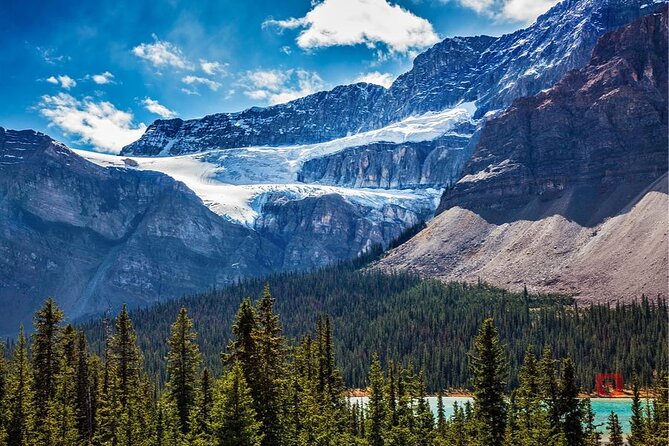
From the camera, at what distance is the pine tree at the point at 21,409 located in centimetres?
5538

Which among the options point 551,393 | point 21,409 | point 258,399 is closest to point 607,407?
point 551,393

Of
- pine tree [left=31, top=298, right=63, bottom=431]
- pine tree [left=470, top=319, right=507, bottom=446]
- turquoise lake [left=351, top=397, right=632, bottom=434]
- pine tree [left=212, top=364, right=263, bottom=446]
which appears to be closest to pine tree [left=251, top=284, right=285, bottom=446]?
pine tree [left=212, top=364, right=263, bottom=446]

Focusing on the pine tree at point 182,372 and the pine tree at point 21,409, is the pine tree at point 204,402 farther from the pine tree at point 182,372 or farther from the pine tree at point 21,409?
the pine tree at point 21,409

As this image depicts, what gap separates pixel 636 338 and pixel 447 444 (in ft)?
330

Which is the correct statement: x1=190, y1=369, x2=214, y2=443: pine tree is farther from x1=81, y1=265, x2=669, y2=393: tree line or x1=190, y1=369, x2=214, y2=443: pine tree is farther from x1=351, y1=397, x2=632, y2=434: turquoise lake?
x1=81, y1=265, x2=669, y2=393: tree line

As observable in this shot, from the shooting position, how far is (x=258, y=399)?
44812 millimetres

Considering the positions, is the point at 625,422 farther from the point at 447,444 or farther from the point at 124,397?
the point at 124,397

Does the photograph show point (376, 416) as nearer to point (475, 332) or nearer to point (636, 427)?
point (636, 427)

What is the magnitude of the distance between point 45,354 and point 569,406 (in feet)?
139

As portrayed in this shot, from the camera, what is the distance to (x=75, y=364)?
68312mm

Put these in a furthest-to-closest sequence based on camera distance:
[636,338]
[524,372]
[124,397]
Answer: [636,338] → [124,397] → [524,372]

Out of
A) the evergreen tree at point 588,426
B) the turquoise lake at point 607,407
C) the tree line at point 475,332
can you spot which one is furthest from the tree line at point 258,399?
the tree line at point 475,332

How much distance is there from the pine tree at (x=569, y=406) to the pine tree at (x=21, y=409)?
1521 inches

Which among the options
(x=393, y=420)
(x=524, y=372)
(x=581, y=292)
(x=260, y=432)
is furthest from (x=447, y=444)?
(x=581, y=292)
